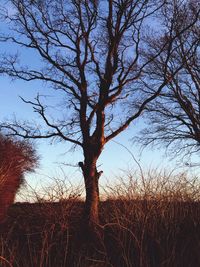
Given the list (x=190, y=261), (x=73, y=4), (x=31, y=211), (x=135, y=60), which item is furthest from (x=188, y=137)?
(x=190, y=261)

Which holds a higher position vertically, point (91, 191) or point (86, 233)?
point (91, 191)

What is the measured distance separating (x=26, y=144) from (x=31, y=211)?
5.45 metres

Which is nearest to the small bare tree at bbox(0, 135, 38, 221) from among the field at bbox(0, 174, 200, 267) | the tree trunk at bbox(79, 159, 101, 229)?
the field at bbox(0, 174, 200, 267)

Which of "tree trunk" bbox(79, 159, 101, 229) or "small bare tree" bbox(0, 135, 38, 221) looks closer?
"small bare tree" bbox(0, 135, 38, 221)

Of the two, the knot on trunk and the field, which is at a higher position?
the knot on trunk

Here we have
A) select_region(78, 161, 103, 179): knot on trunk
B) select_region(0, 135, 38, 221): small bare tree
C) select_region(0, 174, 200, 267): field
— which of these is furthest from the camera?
select_region(78, 161, 103, 179): knot on trunk

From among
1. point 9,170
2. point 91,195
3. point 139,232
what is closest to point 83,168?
point 91,195

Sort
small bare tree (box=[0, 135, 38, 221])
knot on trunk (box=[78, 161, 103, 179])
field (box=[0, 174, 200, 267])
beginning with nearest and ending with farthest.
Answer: field (box=[0, 174, 200, 267])
small bare tree (box=[0, 135, 38, 221])
knot on trunk (box=[78, 161, 103, 179])

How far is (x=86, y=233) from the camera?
13195 millimetres

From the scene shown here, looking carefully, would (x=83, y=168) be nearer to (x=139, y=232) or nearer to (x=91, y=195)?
(x=91, y=195)

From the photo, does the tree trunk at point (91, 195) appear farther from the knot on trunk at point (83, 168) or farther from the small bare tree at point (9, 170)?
the small bare tree at point (9, 170)

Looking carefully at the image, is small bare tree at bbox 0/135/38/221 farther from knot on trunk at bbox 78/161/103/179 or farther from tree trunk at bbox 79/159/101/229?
tree trunk at bbox 79/159/101/229

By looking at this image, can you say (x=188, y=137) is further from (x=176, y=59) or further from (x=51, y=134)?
(x=51, y=134)

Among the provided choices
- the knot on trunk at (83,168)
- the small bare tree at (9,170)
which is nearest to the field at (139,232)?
the small bare tree at (9,170)
